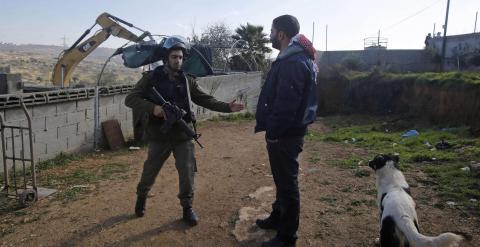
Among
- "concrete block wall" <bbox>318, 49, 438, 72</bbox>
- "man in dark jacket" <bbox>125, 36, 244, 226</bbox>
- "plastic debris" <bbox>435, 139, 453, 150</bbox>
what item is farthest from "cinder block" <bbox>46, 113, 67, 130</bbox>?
"concrete block wall" <bbox>318, 49, 438, 72</bbox>

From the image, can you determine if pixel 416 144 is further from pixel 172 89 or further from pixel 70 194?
pixel 70 194

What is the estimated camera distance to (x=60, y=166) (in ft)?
23.0

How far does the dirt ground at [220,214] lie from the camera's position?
397cm

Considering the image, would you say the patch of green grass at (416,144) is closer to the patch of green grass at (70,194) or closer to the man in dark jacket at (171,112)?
the man in dark jacket at (171,112)

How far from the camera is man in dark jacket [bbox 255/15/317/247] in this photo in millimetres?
3193

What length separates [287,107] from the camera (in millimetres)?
3174

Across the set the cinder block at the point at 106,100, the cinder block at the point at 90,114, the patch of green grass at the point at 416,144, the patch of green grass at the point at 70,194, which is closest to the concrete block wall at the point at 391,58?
the patch of green grass at the point at 416,144

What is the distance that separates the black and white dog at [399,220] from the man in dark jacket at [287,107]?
0.73 m

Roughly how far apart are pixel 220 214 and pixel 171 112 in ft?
4.63

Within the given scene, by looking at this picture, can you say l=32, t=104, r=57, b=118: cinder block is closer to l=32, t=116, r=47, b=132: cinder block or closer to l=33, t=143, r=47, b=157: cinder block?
l=32, t=116, r=47, b=132: cinder block

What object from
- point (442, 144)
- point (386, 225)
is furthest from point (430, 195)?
point (442, 144)

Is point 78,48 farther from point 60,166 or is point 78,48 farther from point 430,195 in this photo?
point 430,195

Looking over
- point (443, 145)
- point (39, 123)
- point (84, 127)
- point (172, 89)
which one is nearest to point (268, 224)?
point (172, 89)

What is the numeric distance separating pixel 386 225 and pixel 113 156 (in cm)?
593
